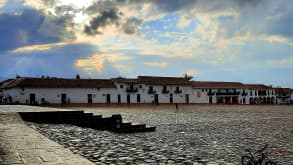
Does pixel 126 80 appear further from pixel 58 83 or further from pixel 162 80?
pixel 58 83

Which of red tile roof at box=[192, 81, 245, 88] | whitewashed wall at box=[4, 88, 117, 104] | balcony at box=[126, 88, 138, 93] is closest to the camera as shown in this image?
whitewashed wall at box=[4, 88, 117, 104]

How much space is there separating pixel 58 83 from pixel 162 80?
2523cm

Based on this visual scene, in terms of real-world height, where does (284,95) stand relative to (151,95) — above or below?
below

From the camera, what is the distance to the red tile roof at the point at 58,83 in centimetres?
6481

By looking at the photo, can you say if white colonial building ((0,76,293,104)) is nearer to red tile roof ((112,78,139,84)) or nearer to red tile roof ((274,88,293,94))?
red tile roof ((112,78,139,84))

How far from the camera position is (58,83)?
224 feet

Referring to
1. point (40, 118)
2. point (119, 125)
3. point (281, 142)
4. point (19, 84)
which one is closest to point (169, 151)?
point (281, 142)

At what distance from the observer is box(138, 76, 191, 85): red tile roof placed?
79.6 m

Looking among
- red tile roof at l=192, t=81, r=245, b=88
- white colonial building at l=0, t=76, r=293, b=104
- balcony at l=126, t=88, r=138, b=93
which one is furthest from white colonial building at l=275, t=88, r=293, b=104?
balcony at l=126, t=88, r=138, b=93

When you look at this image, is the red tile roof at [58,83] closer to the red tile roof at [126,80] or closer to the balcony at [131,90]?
the red tile roof at [126,80]

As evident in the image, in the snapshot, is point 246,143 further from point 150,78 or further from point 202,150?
point 150,78

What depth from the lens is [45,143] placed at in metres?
7.53

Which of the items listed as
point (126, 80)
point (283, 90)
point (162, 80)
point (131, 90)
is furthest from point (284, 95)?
point (126, 80)

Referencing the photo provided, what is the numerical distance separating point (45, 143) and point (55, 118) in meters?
9.09
